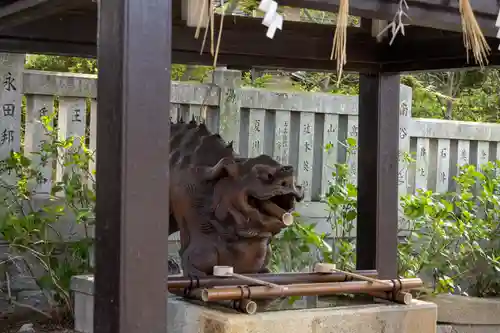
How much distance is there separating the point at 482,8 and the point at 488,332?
3684mm

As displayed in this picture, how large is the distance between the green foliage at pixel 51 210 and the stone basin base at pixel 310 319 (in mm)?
1737

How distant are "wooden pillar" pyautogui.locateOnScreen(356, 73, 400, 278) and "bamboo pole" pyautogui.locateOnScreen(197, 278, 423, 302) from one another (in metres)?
0.85

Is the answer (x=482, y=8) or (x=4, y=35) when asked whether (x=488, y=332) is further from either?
(x=4, y=35)

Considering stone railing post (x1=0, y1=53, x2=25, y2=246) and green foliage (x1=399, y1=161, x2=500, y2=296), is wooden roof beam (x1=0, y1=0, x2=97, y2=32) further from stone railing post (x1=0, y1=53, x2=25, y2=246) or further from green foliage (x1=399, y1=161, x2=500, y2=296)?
green foliage (x1=399, y1=161, x2=500, y2=296)

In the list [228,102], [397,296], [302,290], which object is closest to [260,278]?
[302,290]

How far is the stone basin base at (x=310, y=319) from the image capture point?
3.31m

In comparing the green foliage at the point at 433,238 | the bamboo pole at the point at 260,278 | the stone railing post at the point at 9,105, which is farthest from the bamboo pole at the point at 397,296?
the stone railing post at the point at 9,105

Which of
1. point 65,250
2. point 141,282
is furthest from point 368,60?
point 141,282

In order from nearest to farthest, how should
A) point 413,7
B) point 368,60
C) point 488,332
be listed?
point 413,7, point 368,60, point 488,332

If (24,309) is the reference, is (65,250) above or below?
above

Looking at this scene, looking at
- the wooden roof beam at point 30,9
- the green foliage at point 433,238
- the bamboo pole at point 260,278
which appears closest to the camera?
the wooden roof beam at point 30,9

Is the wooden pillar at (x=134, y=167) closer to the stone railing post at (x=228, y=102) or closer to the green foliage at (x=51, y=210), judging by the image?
the green foliage at (x=51, y=210)

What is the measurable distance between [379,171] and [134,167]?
106 inches

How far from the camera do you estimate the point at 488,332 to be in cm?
611
